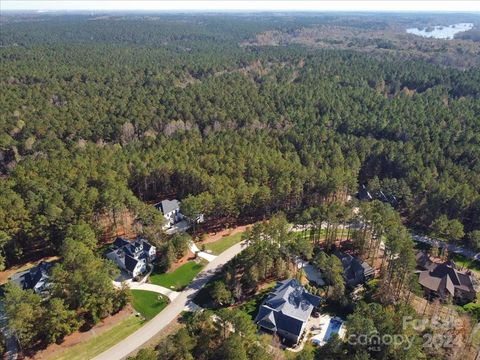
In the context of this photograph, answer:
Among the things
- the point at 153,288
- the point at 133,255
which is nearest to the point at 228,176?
the point at 133,255

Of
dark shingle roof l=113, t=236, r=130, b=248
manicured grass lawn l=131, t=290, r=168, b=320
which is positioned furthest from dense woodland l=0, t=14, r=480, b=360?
dark shingle roof l=113, t=236, r=130, b=248

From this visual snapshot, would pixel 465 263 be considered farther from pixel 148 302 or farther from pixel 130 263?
pixel 130 263

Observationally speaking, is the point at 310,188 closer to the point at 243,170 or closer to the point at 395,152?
the point at 243,170

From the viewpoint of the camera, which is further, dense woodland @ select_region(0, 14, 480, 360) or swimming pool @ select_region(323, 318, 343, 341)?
dense woodland @ select_region(0, 14, 480, 360)

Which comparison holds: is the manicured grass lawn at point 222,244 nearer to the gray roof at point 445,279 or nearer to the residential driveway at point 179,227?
the residential driveway at point 179,227

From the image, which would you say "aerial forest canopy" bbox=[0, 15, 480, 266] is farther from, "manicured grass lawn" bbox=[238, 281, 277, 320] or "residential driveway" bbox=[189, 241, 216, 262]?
"manicured grass lawn" bbox=[238, 281, 277, 320]
